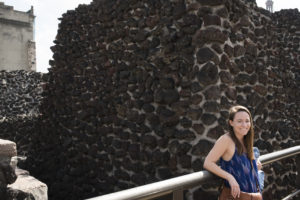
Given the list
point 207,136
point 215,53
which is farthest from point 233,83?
point 207,136

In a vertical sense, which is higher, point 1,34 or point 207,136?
point 1,34

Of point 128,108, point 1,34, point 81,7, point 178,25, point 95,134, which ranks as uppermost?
point 1,34

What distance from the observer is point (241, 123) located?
2625 mm

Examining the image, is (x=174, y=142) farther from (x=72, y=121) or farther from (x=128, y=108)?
(x=72, y=121)

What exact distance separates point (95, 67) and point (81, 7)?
5.58 feet

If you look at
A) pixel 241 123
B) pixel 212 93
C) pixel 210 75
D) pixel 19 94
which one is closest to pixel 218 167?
pixel 241 123

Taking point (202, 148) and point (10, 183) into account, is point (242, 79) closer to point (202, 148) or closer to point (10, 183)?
point (202, 148)

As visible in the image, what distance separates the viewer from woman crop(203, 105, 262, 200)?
7.88 feet

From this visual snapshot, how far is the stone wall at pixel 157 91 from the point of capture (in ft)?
15.3

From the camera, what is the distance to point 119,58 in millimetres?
6172

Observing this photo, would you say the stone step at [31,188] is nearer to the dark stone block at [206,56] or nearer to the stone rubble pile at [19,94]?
the dark stone block at [206,56]

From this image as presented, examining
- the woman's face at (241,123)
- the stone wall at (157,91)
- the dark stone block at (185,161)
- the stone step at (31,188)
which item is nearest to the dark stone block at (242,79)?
the stone wall at (157,91)

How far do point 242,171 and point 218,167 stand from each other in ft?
0.71

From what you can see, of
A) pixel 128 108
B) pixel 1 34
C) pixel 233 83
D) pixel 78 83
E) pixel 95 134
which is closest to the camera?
pixel 233 83
